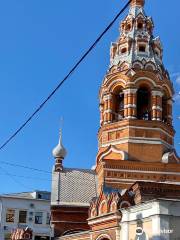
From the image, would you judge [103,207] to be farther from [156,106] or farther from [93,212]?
[156,106]

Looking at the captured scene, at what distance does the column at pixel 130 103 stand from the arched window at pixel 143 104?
0.85 meters

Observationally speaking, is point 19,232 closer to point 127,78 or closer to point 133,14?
point 127,78

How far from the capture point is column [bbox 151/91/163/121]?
28.5 meters

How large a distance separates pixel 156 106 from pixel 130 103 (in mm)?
1552

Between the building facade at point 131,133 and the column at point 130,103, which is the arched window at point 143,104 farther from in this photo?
the column at point 130,103

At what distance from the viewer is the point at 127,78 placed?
2897 cm

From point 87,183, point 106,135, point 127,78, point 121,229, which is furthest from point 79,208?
point 121,229

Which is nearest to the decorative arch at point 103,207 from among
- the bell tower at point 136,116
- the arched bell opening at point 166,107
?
the bell tower at point 136,116

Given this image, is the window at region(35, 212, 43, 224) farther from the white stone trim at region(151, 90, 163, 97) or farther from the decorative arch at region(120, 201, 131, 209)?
the decorative arch at region(120, 201, 131, 209)

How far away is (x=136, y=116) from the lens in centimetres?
2856

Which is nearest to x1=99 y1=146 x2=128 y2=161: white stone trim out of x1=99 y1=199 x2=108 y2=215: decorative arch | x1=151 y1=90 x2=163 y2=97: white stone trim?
x1=151 y1=90 x2=163 y2=97: white stone trim

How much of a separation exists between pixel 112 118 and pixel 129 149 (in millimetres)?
2492

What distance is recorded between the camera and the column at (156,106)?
93.4ft

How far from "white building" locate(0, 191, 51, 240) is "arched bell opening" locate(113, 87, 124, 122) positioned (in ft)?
40.4
